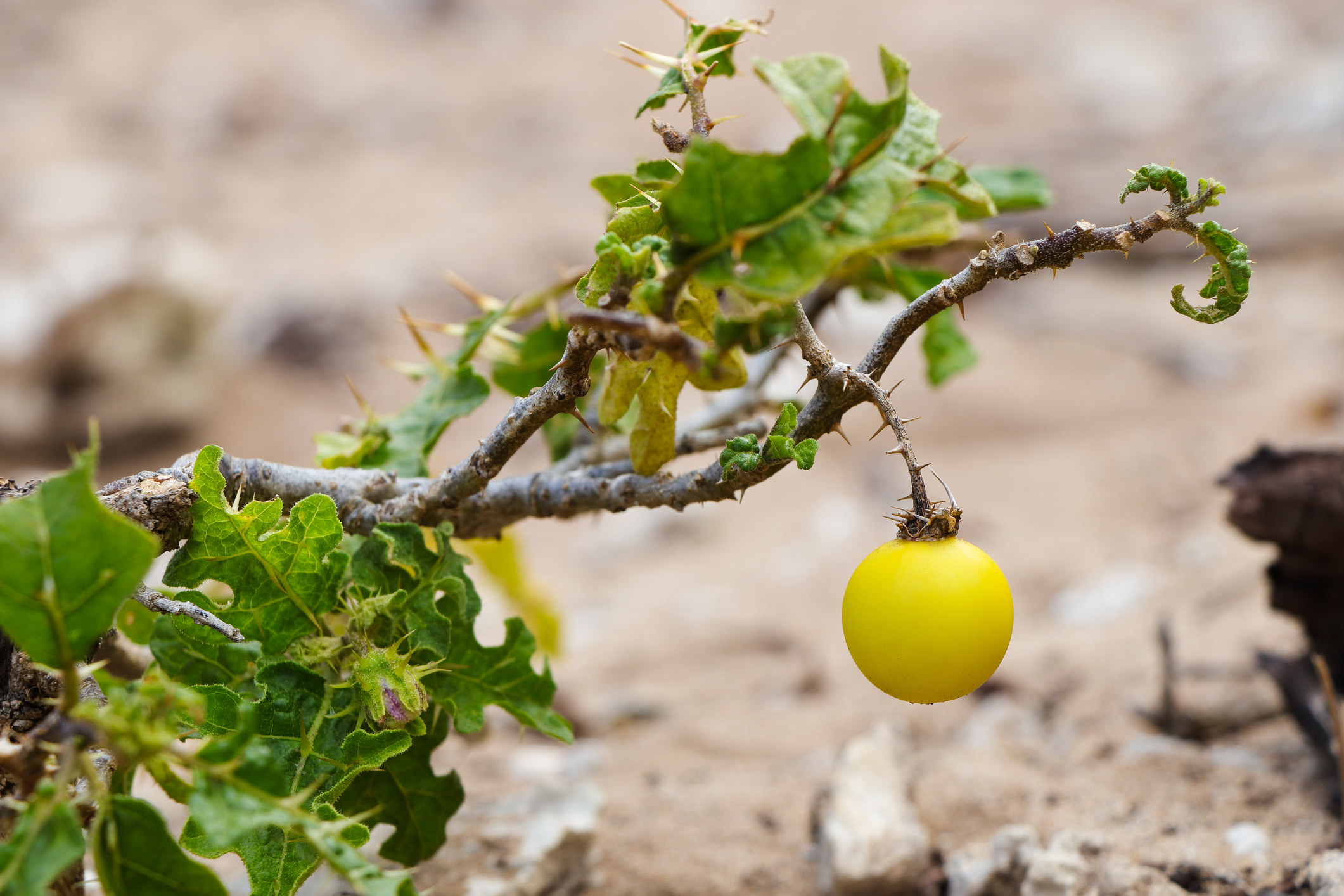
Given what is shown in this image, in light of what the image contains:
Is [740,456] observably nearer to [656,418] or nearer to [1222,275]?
[656,418]

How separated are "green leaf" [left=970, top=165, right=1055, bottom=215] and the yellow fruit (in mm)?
999

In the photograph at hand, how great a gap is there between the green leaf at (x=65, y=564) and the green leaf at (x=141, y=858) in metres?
0.14

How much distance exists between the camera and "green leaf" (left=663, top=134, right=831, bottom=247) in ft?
2.68

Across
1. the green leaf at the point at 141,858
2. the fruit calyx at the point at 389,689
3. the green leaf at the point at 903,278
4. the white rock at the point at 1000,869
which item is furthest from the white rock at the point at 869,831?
the green leaf at the point at 141,858

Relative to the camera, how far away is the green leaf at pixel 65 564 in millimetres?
786

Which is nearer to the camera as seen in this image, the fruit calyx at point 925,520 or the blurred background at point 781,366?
the fruit calyx at point 925,520

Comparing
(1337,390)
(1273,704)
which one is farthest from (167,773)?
(1337,390)

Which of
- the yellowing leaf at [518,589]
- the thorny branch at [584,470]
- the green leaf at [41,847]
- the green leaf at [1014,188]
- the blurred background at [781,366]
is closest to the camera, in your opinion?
the green leaf at [41,847]

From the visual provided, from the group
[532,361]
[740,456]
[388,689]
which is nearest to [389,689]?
[388,689]

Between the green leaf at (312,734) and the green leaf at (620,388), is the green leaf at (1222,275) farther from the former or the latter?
the green leaf at (312,734)

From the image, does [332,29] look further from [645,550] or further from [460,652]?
[460,652]

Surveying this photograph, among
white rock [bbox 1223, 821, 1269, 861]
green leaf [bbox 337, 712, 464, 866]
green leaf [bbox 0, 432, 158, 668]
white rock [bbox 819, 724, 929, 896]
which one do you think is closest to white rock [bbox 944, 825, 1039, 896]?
white rock [bbox 819, 724, 929, 896]

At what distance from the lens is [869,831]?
152 centimetres

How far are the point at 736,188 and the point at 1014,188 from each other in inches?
44.6
